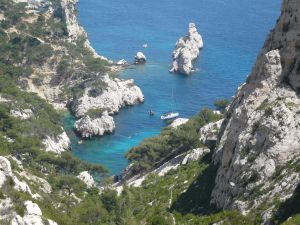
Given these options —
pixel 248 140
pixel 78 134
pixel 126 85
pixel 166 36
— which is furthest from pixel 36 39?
pixel 248 140

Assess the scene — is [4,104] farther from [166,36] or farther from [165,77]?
[166,36]

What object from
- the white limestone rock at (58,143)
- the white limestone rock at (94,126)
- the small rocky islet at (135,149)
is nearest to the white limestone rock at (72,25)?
the small rocky islet at (135,149)

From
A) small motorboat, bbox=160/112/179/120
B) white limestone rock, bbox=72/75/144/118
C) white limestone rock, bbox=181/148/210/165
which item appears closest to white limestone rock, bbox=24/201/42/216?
white limestone rock, bbox=181/148/210/165

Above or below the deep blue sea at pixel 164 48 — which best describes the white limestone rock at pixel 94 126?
below

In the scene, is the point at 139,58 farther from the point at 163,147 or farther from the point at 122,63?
the point at 163,147

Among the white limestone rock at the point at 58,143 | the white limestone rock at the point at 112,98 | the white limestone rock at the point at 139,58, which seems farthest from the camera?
the white limestone rock at the point at 139,58

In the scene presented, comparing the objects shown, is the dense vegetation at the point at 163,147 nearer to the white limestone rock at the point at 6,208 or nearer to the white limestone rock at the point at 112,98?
the white limestone rock at the point at 112,98

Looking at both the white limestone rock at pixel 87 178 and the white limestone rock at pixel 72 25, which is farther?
the white limestone rock at pixel 72 25
